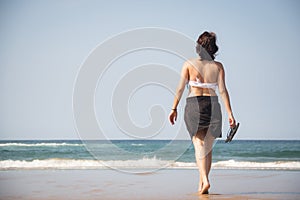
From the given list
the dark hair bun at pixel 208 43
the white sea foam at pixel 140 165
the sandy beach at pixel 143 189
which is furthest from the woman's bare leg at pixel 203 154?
the white sea foam at pixel 140 165

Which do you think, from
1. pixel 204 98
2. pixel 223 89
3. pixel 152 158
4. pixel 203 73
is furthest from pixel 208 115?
pixel 152 158

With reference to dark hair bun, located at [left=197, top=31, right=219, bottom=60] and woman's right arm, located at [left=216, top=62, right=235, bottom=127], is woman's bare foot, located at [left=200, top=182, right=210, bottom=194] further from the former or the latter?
dark hair bun, located at [left=197, top=31, right=219, bottom=60]

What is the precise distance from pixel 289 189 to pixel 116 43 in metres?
3.29

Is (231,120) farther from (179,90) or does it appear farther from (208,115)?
(179,90)

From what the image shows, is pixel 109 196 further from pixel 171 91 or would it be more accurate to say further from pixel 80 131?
pixel 80 131

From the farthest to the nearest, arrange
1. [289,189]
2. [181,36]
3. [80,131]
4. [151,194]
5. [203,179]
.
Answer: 1. [80,131]
2. [181,36]
3. [289,189]
4. [151,194]
5. [203,179]

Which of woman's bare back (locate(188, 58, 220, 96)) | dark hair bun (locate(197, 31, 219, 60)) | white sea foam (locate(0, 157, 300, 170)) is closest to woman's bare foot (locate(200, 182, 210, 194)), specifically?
woman's bare back (locate(188, 58, 220, 96))

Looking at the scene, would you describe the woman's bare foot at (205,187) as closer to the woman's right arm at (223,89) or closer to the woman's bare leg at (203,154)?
the woman's bare leg at (203,154)

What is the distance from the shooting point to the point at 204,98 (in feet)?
15.3

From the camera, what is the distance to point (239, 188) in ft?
18.5

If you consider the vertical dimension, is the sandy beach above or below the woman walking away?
below

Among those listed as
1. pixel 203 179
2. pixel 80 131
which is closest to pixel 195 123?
pixel 203 179

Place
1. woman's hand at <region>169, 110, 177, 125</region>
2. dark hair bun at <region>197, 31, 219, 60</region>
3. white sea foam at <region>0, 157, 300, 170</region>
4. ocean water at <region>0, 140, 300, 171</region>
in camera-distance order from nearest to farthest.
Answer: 1. woman's hand at <region>169, 110, 177, 125</region>
2. dark hair bun at <region>197, 31, 219, 60</region>
3. white sea foam at <region>0, 157, 300, 170</region>
4. ocean water at <region>0, 140, 300, 171</region>

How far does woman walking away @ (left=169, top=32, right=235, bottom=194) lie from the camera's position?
15.3 feet
